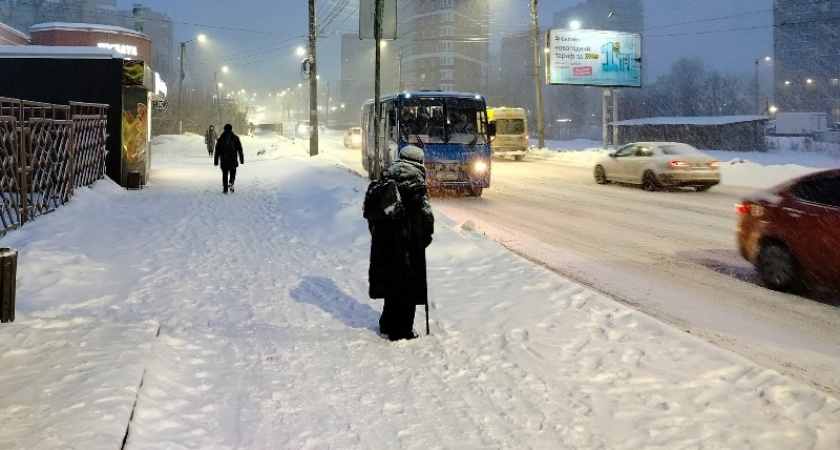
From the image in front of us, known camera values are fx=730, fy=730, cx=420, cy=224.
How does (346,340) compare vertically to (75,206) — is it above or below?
below

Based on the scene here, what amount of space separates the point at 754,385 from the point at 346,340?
325 centimetres

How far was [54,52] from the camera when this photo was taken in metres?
18.6

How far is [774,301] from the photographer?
26.2ft

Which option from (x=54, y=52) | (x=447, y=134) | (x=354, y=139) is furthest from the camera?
(x=354, y=139)

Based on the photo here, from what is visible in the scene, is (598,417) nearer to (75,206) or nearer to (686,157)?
(75,206)

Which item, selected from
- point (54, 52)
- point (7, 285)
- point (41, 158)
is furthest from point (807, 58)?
point (7, 285)

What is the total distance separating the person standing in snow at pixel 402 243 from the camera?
20.5 ft

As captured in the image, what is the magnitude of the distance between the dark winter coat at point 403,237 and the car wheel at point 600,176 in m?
18.6

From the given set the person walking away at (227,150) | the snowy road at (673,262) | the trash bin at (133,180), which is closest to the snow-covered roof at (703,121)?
the snowy road at (673,262)

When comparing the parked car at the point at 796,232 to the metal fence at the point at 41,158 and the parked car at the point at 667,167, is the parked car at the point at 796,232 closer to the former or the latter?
the metal fence at the point at 41,158

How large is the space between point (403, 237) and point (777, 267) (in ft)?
16.0

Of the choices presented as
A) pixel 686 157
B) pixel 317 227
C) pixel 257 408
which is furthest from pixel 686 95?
pixel 257 408

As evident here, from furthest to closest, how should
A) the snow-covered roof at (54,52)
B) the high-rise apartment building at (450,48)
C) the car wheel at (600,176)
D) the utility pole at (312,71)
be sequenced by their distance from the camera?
the high-rise apartment building at (450,48), the utility pole at (312,71), the car wheel at (600,176), the snow-covered roof at (54,52)

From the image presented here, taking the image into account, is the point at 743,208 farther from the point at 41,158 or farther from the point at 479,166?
the point at 41,158
